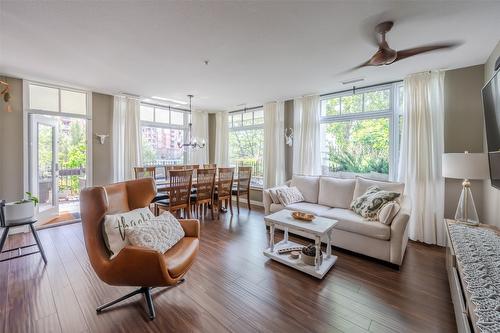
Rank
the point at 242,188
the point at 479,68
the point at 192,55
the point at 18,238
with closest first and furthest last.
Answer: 1. the point at 192,55
2. the point at 479,68
3. the point at 18,238
4. the point at 242,188

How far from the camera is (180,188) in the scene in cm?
360

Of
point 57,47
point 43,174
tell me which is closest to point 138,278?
point 57,47

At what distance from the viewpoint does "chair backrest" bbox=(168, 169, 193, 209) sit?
3.48m

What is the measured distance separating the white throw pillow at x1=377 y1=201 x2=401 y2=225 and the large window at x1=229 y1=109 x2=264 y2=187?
3.20m

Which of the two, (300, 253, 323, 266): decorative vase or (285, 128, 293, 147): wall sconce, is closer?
(300, 253, 323, 266): decorative vase

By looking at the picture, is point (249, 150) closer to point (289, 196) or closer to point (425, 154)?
point (289, 196)

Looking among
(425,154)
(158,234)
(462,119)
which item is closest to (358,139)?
(425,154)

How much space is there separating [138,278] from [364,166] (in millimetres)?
3945

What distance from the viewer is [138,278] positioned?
1.61 m

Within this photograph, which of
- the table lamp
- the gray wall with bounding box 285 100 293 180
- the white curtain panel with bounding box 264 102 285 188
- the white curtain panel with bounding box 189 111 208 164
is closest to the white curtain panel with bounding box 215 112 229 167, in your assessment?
the white curtain panel with bounding box 189 111 208 164

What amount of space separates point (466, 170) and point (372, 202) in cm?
99

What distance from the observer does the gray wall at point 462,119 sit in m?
2.92

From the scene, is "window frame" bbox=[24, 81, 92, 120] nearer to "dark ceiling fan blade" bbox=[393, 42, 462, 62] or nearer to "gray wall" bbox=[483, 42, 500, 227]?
"dark ceiling fan blade" bbox=[393, 42, 462, 62]

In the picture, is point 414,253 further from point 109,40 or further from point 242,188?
point 109,40
